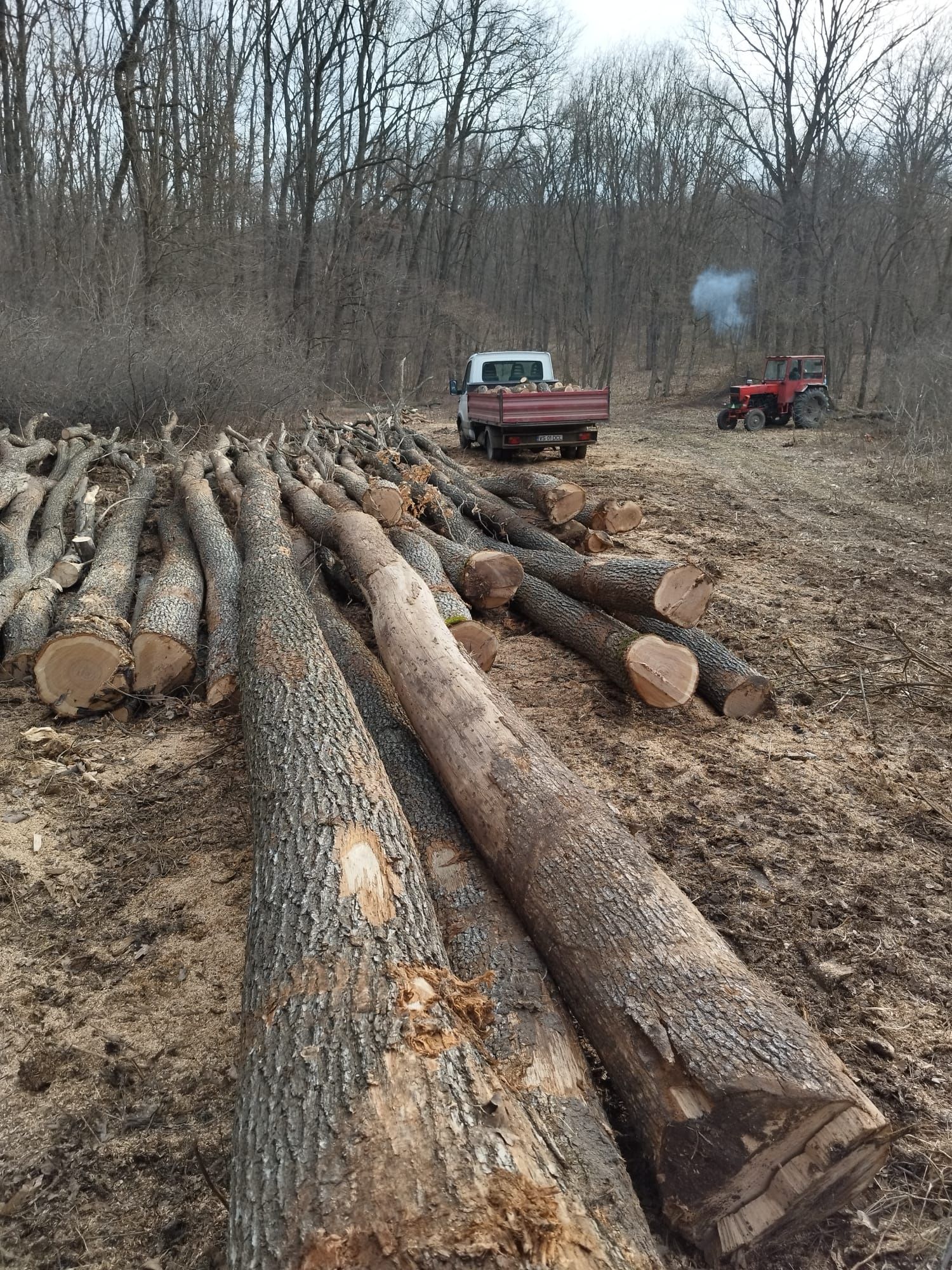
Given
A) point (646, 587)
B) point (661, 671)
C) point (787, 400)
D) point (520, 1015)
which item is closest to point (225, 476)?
point (646, 587)

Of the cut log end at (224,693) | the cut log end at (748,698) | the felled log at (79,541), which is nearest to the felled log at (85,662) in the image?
the cut log end at (224,693)

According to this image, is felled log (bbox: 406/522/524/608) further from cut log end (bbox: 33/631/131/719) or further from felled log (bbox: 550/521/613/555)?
cut log end (bbox: 33/631/131/719)

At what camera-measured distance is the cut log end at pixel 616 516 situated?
8.78 meters

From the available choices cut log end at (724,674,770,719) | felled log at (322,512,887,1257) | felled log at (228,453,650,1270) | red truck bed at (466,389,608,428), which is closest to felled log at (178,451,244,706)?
felled log at (228,453,650,1270)

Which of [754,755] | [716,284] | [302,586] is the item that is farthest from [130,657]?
[716,284]

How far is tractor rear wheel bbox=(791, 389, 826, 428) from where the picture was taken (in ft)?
64.4

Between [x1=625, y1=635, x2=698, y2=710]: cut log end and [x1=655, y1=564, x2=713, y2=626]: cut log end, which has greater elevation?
[x1=655, y1=564, x2=713, y2=626]: cut log end

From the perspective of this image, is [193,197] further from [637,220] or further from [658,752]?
[658,752]

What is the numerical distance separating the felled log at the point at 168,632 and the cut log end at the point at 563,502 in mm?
3911

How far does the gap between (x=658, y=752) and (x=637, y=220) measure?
3268 cm

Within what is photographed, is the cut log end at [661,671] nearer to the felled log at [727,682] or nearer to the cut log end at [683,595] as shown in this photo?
the felled log at [727,682]

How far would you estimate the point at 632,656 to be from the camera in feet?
17.1

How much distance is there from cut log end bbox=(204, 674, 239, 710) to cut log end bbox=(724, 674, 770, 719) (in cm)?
321

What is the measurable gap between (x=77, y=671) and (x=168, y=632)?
1.96 feet
